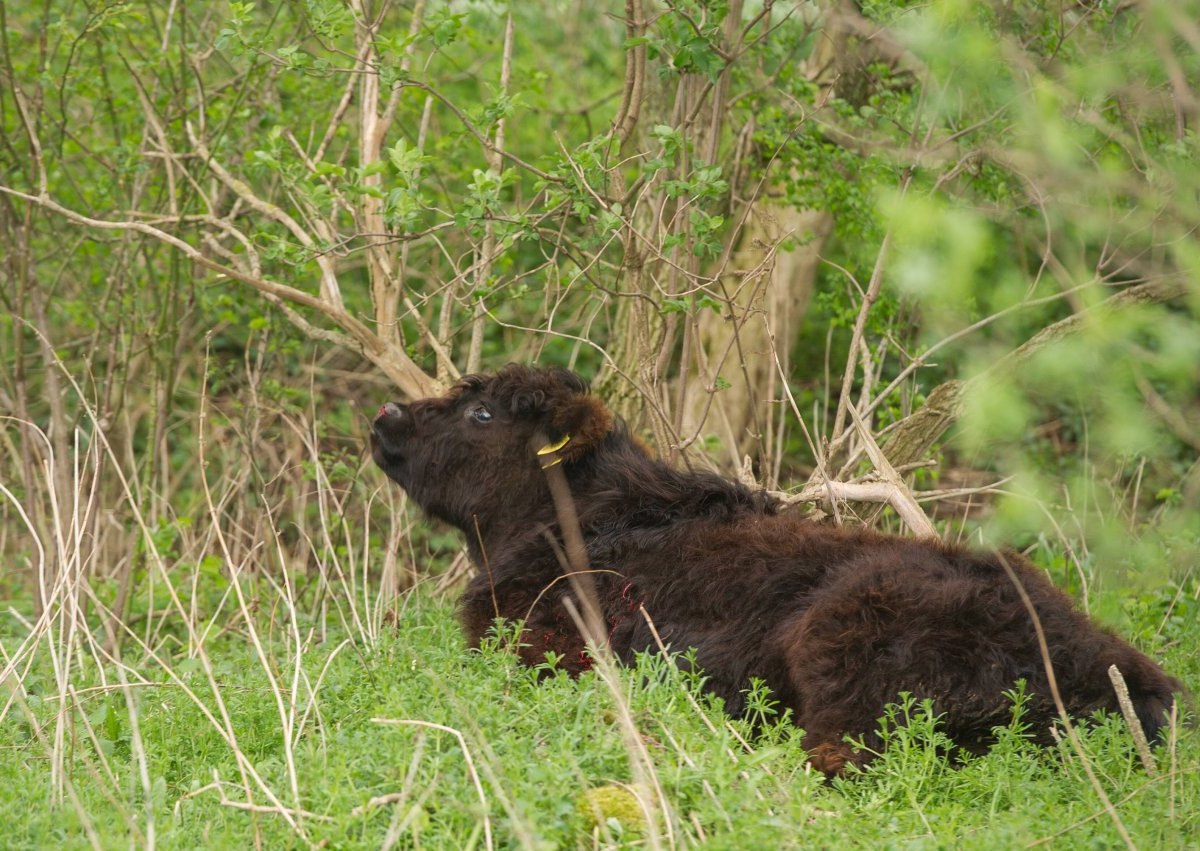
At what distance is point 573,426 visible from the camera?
20.0 ft

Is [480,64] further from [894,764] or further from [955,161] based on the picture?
[894,764]

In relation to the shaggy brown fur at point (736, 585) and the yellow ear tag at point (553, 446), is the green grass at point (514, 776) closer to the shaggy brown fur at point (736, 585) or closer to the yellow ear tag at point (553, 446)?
the shaggy brown fur at point (736, 585)

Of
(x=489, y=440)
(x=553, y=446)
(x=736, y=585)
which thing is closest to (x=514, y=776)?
(x=736, y=585)

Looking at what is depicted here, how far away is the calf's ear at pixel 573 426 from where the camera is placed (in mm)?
6086

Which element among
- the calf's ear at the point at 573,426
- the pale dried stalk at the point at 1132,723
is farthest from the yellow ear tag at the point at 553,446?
the pale dried stalk at the point at 1132,723

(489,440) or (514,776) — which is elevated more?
(489,440)

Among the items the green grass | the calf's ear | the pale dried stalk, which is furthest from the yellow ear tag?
the pale dried stalk

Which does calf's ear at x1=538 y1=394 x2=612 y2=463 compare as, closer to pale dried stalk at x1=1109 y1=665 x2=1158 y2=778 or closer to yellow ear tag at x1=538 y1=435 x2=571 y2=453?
yellow ear tag at x1=538 y1=435 x2=571 y2=453

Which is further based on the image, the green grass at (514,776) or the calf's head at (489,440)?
the calf's head at (489,440)

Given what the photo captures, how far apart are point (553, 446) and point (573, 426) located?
133 millimetres

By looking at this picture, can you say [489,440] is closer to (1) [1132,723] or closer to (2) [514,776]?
(2) [514,776]

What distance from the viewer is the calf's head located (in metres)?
6.12

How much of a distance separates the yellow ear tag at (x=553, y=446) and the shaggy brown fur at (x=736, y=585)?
17 mm

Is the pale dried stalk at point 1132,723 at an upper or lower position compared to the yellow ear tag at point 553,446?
lower
